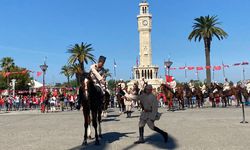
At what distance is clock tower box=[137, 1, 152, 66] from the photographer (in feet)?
442

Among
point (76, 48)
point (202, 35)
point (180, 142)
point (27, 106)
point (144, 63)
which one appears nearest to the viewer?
point (180, 142)

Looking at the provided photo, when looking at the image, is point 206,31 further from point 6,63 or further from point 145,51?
point 145,51

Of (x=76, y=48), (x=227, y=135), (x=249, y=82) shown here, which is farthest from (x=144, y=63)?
(x=227, y=135)

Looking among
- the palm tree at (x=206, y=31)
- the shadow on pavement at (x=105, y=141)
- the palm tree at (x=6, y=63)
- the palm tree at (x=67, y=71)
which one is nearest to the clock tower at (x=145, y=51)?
the palm tree at (x=67, y=71)

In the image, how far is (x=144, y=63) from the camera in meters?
139

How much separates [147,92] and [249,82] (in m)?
28.9

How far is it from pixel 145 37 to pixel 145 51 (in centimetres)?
499

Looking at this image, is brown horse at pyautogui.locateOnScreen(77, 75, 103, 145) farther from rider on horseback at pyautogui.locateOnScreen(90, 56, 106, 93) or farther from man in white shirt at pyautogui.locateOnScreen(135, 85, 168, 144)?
man in white shirt at pyautogui.locateOnScreen(135, 85, 168, 144)

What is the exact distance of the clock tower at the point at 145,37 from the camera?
134625 millimetres

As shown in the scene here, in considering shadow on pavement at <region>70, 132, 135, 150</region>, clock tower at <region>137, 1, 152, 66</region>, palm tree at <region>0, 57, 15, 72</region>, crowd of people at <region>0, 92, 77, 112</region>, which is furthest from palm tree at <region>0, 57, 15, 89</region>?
shadow on pavement at <region>70, 132, 135, 150</region>

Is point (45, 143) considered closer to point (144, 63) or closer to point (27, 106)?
point (27, 106)

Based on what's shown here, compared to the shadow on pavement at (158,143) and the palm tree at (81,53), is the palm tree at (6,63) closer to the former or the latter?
the palm tree at (81,53)

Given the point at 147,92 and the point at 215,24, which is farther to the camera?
the point at 215,24

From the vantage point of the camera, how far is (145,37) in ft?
444
